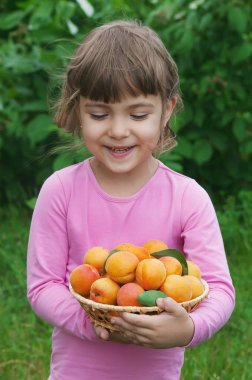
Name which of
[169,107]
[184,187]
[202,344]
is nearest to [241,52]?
→ [202,344]

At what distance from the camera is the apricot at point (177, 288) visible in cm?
217

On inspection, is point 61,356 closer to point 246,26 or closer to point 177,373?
point 177,373

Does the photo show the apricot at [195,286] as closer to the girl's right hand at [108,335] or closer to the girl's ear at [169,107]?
the girl's right hand at [108,335]

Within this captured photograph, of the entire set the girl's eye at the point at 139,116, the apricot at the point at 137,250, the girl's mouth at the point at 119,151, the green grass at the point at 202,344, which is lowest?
the green grass at the point at 202,344

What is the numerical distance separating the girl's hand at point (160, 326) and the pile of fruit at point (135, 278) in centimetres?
3

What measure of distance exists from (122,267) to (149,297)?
0.34 ft

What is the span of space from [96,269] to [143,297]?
7.9 inches

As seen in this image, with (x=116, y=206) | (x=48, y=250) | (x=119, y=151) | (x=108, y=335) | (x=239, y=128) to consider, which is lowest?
(x=239, y=128)

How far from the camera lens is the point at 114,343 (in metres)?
2.54

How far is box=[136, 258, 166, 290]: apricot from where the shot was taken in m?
2.16

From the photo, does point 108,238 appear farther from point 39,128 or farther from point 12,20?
point 12,20

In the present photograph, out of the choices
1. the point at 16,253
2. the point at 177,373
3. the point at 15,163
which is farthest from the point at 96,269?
the point at 15,163

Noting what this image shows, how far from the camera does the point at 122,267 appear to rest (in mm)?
2191

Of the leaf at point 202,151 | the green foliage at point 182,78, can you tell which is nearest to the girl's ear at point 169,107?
the green foliage at point 182,78
